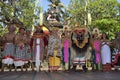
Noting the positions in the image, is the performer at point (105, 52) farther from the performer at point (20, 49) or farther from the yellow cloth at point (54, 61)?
the performer at point (20, 49)

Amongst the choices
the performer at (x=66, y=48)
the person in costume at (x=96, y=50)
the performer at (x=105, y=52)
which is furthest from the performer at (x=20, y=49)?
the performer at (x=105, y=52)

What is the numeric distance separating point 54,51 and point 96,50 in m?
1.76

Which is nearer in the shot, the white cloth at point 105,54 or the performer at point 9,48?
the performer at point 9,48

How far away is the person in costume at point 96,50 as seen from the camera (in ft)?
39.7

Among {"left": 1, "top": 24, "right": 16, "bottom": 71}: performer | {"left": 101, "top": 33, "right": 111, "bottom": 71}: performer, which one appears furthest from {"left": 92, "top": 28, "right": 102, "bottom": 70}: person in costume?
{"left": 1, "top": 24, "right": 16, "bottom": 71}: performer

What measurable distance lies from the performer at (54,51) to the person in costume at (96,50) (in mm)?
1429

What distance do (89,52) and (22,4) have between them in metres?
16.8

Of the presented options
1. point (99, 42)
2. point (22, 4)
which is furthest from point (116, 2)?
point (99, 42)

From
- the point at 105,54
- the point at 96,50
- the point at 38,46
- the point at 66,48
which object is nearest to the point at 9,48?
the point at 38,46

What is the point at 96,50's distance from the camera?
12188 millimetres

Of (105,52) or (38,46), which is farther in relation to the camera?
(105,52)

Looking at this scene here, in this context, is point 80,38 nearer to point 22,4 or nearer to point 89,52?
point 89,52

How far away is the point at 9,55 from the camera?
11.5 m

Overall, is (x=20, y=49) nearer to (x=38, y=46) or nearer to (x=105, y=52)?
(x=38, y=46)
